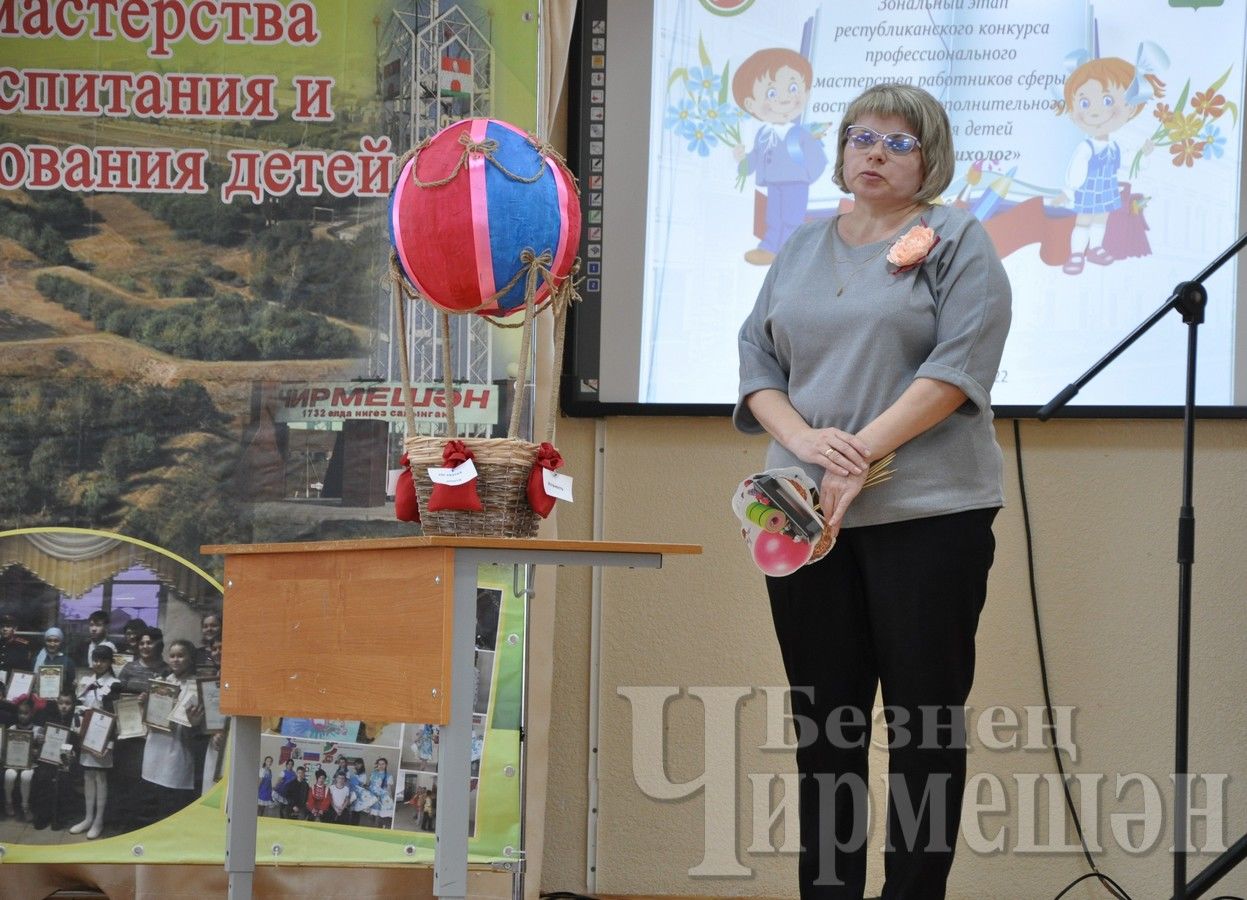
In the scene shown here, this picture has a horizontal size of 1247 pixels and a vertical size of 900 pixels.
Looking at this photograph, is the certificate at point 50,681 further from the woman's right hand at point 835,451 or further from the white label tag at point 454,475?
the woman's right hand at point 835,451

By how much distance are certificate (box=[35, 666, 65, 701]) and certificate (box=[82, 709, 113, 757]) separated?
8 centimetres

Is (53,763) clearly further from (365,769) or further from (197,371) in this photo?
(197,371)

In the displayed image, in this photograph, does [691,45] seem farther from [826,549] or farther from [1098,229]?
[826,549]

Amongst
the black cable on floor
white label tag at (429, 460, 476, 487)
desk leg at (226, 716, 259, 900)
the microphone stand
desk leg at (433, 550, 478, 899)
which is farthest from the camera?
the black cable on floor

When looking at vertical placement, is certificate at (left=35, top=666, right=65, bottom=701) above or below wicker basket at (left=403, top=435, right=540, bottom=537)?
below

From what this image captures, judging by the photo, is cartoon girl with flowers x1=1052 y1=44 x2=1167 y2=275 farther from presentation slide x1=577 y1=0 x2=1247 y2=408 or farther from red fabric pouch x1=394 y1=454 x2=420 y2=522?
red fabric pouch x1=394 y1=454 x2=420 y2=522

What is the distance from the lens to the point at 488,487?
1749mm

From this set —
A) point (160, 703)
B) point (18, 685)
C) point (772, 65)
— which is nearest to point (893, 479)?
point (772, 65)

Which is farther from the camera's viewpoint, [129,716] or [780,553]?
[129,716]

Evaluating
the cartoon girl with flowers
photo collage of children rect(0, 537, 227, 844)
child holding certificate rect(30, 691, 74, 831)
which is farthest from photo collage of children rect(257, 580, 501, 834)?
the cartoon girl with flowers

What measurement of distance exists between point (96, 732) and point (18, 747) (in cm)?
15

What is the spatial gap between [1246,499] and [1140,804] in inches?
26.6

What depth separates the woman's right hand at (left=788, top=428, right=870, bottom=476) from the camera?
1795 millimetres

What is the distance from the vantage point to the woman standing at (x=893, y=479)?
179 cm
